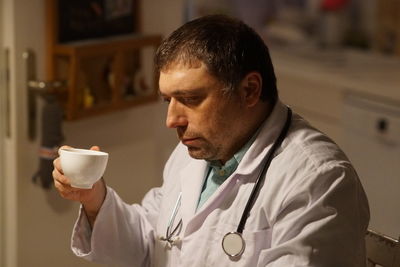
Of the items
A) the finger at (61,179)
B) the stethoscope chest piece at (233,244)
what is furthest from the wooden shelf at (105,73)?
the stethoscope chest piece at (233,244)

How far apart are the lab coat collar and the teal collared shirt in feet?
0.09

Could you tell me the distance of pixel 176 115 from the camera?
4.63 feet

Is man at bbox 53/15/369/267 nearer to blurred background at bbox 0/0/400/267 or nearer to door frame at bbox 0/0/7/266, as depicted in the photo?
blurred background at bbox 0/0/400/267

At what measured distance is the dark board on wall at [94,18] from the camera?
226 cm

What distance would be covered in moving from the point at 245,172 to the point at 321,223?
21cm

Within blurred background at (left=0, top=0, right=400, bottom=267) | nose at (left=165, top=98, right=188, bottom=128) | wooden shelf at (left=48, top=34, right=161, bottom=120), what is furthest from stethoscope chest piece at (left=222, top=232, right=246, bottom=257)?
wooden shelf at (left=48, top=34, right=161, bottom=120)

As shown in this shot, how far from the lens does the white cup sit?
4.56 feet

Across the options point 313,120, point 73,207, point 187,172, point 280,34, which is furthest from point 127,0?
point 280,34

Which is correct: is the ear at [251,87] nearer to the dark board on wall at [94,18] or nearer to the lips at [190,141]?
the lips at [190,141]

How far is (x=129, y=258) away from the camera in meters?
1.64

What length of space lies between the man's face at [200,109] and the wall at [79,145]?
1.94 ft

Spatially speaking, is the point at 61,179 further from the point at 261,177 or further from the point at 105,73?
the point at 105,73

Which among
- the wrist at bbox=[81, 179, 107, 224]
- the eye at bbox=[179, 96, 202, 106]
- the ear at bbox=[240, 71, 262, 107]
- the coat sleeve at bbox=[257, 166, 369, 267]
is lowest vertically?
the wrist at bbox=[81, 179, 107, 224]

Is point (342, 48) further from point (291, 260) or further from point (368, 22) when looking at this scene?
point (291, 260)
